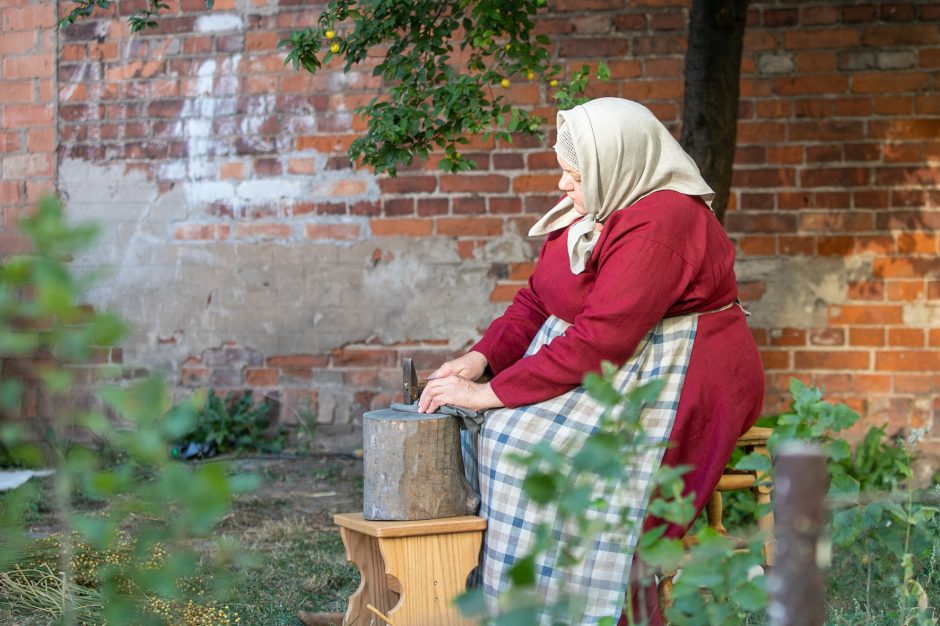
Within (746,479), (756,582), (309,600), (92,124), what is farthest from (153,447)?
(92,124)

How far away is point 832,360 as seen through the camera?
4.87 meters

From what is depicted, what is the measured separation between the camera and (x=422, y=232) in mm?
5160

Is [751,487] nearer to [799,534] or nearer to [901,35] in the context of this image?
[799,534]

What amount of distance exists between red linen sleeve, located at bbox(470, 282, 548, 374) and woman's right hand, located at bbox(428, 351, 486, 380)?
33mm

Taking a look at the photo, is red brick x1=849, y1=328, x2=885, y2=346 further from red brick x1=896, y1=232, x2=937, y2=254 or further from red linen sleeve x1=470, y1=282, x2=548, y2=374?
red linen sleeve x1=470, y1=282, x2=548, y2=374

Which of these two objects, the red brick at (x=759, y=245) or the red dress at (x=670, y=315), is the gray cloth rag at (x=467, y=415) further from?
the red brick at (x=759, y=245)

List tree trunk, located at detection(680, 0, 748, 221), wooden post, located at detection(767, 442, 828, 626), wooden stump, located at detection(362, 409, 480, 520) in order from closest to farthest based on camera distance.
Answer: wooden post, located at detection(767, 442, 828, 626) → wooden stump, located at detection(362, 409, 480, 520) → tree trunk, located at detection(680, 0, 748, 221)

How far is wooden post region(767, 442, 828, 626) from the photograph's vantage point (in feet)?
4.50

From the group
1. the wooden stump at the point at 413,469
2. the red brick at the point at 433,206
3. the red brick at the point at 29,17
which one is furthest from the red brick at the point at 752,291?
the red brick at the point at 29,17

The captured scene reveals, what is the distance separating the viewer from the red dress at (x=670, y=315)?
104 inches

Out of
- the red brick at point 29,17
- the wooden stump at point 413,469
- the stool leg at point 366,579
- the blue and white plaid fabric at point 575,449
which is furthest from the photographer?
the red brick at point 29,17

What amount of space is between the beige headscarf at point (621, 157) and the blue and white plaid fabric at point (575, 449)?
37 centimetres

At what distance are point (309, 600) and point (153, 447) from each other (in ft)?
7.85

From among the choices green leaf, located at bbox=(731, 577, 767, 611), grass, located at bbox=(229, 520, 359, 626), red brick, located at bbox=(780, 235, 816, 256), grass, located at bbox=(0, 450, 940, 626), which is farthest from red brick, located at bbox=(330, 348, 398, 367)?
green leaf, located at bbox=(731, 577, 767, 611)
